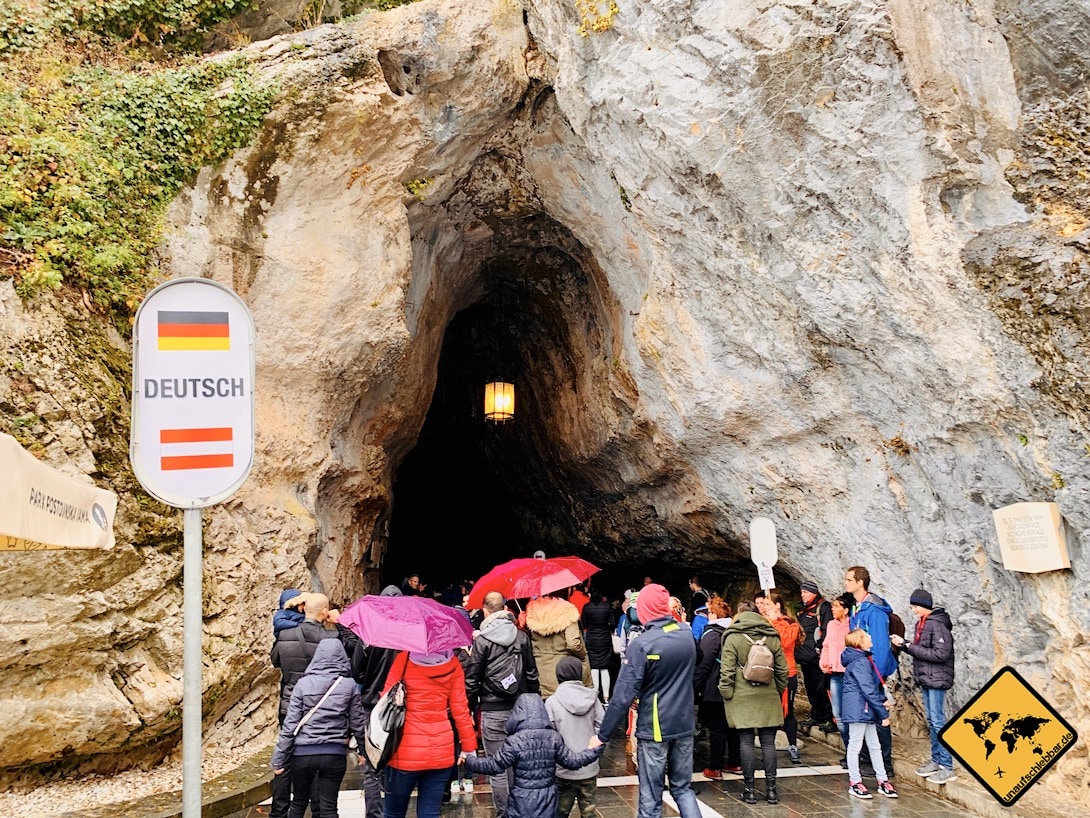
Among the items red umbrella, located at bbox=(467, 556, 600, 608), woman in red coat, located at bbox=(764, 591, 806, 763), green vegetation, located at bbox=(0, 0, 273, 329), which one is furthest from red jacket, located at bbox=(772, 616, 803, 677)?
green vegetation, located at bbox=(0, 0, 273, 329)

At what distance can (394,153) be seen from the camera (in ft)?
32.9

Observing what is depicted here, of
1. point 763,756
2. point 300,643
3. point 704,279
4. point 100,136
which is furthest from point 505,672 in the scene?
point 100,136

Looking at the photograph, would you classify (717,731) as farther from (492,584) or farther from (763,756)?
(492,584)

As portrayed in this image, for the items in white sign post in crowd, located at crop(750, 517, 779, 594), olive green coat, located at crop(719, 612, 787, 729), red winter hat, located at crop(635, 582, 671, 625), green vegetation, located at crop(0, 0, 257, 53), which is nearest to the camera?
red winter hat, located at crop(635, 582, 671, 625)

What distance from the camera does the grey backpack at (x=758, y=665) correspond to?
22.0 feet

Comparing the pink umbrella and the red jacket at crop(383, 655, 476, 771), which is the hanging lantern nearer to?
the pink umbrella

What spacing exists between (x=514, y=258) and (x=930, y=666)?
9.17 meters

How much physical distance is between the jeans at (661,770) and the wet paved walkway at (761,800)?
41.6 inches

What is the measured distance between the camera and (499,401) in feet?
45.6

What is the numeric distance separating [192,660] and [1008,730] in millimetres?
3983

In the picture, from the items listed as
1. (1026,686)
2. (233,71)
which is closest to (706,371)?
(1026,686)

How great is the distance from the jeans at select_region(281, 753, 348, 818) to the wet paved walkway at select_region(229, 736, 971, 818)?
150 centimetres

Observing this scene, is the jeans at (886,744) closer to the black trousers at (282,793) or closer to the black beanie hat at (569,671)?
the black beanie hat at (569,671)

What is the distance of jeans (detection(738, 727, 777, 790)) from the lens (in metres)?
6.75
